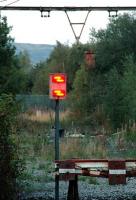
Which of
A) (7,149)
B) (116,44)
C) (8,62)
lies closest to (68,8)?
(7,149)

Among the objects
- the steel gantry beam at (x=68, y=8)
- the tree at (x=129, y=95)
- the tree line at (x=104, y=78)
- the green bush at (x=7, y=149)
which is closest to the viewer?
the green bush at (x=7, y=149)

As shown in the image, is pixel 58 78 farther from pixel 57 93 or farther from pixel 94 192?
pixel 94 192

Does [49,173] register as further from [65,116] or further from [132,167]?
[65,116]

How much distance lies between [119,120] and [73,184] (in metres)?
25.0

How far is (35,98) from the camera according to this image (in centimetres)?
5831

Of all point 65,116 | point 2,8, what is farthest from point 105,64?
point 2,8

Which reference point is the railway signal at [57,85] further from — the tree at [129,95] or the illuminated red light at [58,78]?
the tree at [129,95]

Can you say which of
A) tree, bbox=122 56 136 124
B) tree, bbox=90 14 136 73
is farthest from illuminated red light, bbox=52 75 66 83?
tree, bbox=90 14 136 73

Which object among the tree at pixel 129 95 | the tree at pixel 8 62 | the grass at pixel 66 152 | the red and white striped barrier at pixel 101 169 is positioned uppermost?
the tree at pixel 8 62

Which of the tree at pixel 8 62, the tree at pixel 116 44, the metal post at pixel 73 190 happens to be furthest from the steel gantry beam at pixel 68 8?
the tree at pixel 116 44

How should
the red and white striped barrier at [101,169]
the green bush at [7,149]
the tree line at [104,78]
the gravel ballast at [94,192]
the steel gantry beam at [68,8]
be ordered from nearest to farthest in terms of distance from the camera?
the green bush at [7,149] → the red and white striped barrier at [101,169] → the gravel ballast at [94,192] → the steel gantry beam at [68,8] → the tree line at [104,78]

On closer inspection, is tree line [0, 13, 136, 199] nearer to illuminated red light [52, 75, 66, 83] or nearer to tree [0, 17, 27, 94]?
tree [0, 17, 27, 94]

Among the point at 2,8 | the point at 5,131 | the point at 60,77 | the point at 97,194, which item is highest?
the point at 2,8

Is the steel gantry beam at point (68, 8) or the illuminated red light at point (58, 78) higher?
the steel gantry beam at point (68, 8)
